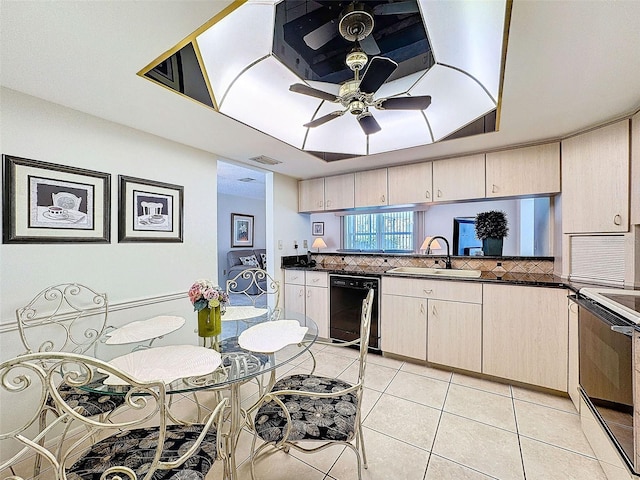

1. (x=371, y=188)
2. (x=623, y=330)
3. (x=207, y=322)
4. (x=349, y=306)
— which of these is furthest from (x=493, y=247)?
(x=207, y=322)

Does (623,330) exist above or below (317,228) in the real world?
below

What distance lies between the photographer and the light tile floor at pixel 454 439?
5.16ft

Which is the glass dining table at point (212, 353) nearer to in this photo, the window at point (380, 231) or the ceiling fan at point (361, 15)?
the ceiling fan at point (361, 15)

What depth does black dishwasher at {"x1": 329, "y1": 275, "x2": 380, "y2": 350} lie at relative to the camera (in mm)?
3117

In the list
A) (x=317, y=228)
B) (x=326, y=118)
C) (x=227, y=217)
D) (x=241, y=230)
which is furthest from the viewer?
(x=241, y=230)

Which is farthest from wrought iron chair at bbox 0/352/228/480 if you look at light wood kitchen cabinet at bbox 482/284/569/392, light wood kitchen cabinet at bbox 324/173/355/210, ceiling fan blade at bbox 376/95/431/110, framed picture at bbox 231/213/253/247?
framed picture at bbox 231/213/253/247

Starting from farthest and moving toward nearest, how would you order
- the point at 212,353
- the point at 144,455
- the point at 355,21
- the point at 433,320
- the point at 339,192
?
1. the point at 339,192
2. the point at 433,320
3. the point at 355,21
4. the point at 212,353
5. the point at 144,455

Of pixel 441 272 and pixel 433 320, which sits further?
pixel 441 272

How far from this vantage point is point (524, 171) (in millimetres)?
2631

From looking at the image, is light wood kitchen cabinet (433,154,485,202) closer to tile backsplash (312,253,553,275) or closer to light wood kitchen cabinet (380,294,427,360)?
tile backsplash (312,253,553,275)

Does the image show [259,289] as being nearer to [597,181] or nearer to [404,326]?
[404,326]

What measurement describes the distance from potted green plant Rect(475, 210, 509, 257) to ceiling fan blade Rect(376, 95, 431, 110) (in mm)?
1763

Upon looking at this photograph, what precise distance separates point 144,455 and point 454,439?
1778 mm

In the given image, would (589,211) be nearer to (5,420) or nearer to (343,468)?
(343,468)
